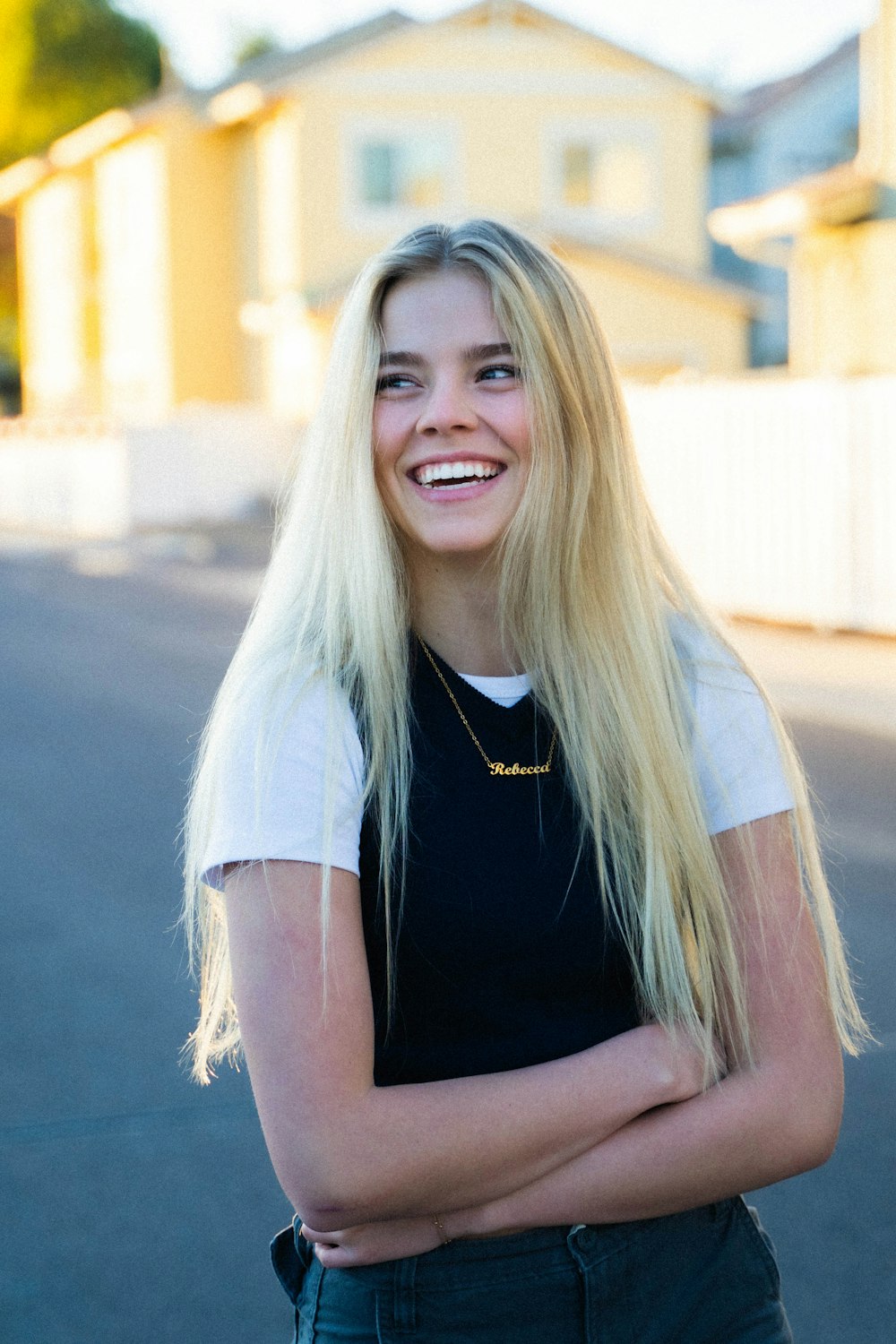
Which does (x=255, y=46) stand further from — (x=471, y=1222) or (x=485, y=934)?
(x=471, y=1222)

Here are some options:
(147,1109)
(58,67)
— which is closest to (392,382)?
(147,1109)

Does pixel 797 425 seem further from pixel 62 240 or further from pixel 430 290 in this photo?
pixel 62 240

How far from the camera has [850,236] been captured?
17.5 meters

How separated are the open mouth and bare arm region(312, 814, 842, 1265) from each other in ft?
1.73

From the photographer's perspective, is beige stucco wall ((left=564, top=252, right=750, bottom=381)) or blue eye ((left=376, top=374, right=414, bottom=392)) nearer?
blue eye ((left=376, top=374, right=414, bottom=392))

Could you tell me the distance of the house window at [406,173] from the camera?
2969 centimetres

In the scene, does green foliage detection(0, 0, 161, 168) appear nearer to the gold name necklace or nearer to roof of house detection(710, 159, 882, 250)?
roof of house detection(710, 159, 882, 250)

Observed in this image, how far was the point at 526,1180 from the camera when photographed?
5.88 ft

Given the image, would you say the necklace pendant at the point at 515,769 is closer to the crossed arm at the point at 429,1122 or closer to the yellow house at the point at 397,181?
the crossed arm at the point at 429,1122

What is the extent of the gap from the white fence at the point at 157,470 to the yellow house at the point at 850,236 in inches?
468

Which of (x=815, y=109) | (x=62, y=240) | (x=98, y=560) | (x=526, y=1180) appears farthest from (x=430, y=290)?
(x=815, y=109)

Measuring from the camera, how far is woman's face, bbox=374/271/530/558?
2025mm

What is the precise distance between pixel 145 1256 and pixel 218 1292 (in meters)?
0.22

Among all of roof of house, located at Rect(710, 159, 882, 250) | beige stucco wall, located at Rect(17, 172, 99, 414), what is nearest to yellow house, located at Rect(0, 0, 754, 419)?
beige stucco wall, located at Rect(17, 172, 99, 414)
